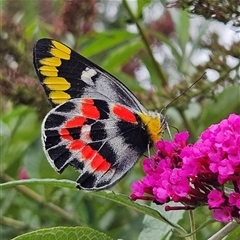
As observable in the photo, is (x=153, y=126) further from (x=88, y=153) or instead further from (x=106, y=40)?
(x=106, y=40)

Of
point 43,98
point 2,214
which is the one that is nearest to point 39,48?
point 43,98

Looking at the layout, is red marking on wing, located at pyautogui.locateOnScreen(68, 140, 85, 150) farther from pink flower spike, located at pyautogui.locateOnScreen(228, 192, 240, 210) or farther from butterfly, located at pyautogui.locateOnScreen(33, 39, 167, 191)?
pink flower spike, located at pyautogui.locateOnScreen(228, 192, 240, 210)

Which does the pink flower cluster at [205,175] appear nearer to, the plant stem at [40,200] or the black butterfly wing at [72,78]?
the black butterfly wing at [72,78]

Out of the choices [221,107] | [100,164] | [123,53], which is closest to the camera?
[100,164]

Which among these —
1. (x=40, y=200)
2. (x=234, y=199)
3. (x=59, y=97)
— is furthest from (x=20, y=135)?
(x=234, y=199)

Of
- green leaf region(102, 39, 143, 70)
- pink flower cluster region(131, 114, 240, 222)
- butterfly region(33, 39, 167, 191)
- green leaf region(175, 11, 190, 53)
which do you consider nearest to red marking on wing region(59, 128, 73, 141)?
butterfly region(33, 39, 167, 191)

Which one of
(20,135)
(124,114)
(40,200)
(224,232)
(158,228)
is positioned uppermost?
(124,114)
